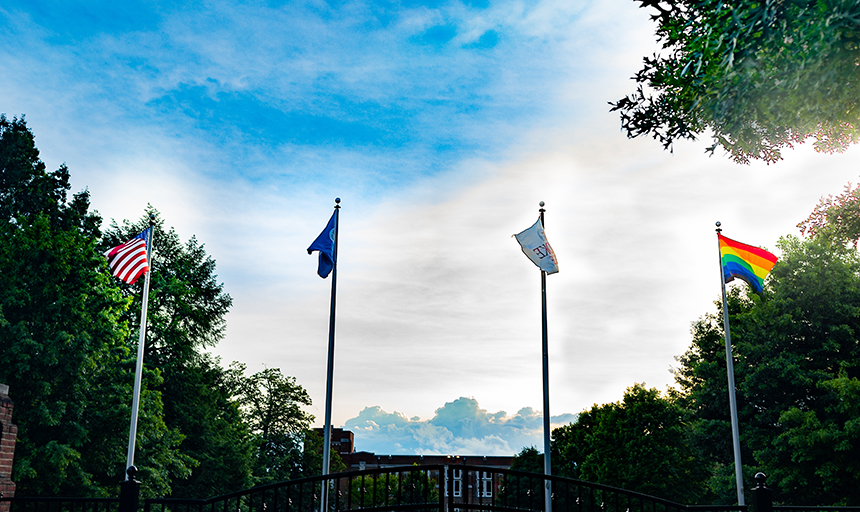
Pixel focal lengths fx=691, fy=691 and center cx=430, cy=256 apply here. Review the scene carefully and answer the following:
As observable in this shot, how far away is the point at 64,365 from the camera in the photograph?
22.8 m

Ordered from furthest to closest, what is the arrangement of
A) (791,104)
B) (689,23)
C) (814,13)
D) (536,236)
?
1. (536,236)
2. (689,23)
3. (791,104)
4. (814,13)

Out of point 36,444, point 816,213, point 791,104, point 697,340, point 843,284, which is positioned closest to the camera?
point 791,104

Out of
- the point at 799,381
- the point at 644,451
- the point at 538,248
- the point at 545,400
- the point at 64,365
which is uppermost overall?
the point at 538,248

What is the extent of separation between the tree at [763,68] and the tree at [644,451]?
103 feet

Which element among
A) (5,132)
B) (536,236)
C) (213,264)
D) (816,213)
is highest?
(5,132)

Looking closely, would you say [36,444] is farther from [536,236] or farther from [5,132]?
[536,236]

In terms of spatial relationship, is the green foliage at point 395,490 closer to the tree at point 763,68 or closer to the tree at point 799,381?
the tree at point 763,68

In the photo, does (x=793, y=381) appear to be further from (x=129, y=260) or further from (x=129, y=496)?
(x=129, y=496)

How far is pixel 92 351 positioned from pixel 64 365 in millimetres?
960

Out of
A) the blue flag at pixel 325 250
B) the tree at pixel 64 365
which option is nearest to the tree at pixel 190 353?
the tree at pixel 64 365

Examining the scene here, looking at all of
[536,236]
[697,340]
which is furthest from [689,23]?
[697,340]

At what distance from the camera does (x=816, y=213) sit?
19.8 m

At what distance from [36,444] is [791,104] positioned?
23785 mm

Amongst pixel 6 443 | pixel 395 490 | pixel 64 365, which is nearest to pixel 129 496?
pixel 6 443
